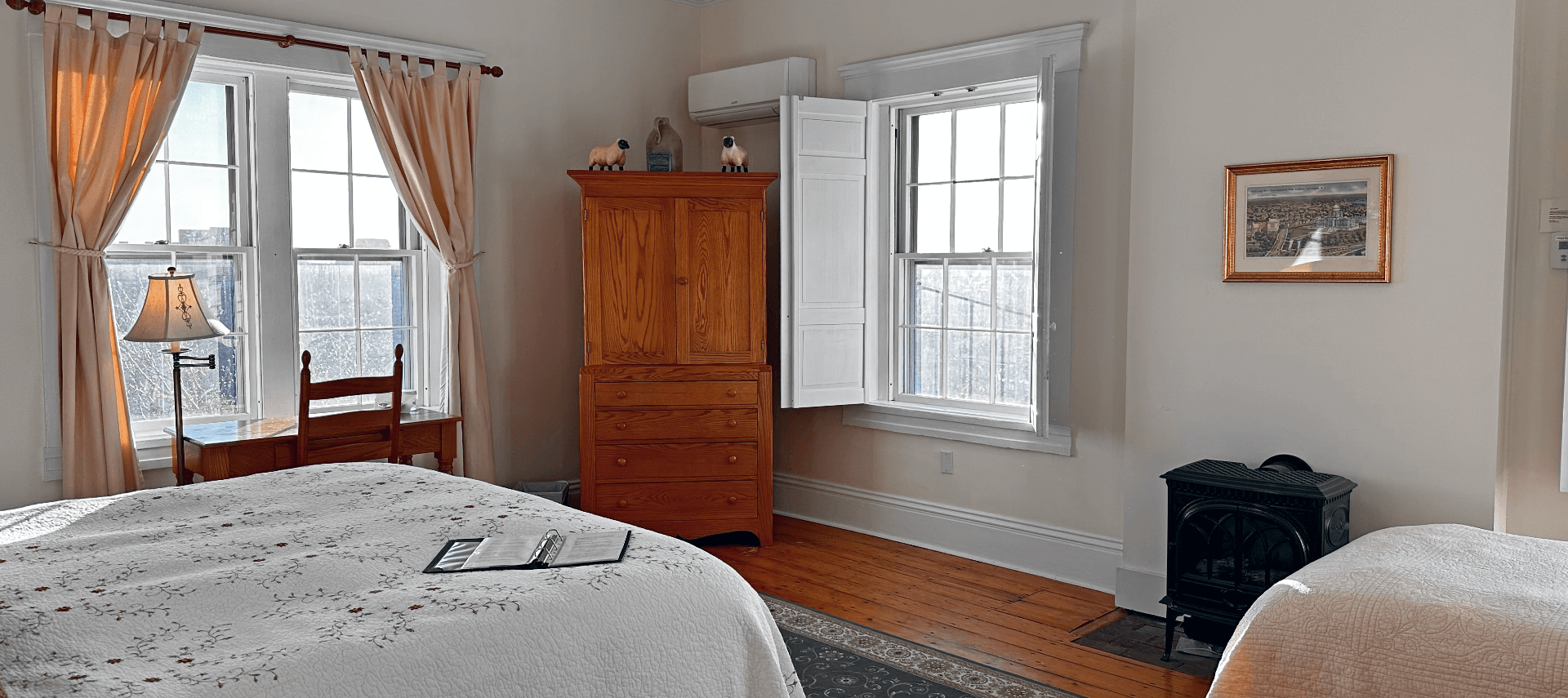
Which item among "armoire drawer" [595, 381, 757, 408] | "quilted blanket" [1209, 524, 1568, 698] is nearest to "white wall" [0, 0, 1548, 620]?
"armoire drawer" [595, 381, 757, 408]

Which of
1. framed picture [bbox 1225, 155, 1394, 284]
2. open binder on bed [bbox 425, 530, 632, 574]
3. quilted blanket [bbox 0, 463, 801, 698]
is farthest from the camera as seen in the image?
framed picture [bbox 1225, 155, 1394, 284]

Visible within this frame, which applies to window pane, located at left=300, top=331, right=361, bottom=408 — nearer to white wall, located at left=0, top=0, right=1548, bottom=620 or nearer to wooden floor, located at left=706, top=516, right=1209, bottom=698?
white wall, located at left=0, top=0, right=1548, bottom=620

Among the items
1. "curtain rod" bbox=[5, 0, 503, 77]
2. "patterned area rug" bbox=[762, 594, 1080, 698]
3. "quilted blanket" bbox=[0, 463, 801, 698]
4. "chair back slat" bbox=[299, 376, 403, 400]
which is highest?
"curtain rod" bbox=[5, 0, 503, 77]

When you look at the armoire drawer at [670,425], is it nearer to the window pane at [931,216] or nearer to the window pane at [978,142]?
the window pane at [931,216]

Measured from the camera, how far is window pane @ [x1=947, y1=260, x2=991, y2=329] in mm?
4699

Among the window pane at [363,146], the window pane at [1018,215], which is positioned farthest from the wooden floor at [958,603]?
the window pane at [363,146]

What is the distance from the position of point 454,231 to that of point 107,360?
1477mm

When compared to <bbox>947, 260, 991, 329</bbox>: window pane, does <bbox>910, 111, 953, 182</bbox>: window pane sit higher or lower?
higher

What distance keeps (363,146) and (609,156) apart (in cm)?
112

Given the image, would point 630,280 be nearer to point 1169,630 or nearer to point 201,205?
point 201,205

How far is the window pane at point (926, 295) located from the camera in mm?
4879

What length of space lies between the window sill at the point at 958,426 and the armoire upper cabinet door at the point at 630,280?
3.42 feet

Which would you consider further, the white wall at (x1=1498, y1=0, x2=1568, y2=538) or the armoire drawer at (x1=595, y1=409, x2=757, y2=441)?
the armoire drawer at (x1=595, y1=409, x2=757, y2=441)

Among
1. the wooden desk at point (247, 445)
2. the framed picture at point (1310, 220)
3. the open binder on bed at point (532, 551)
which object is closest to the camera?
the open binder on bed at point (532, 551)
